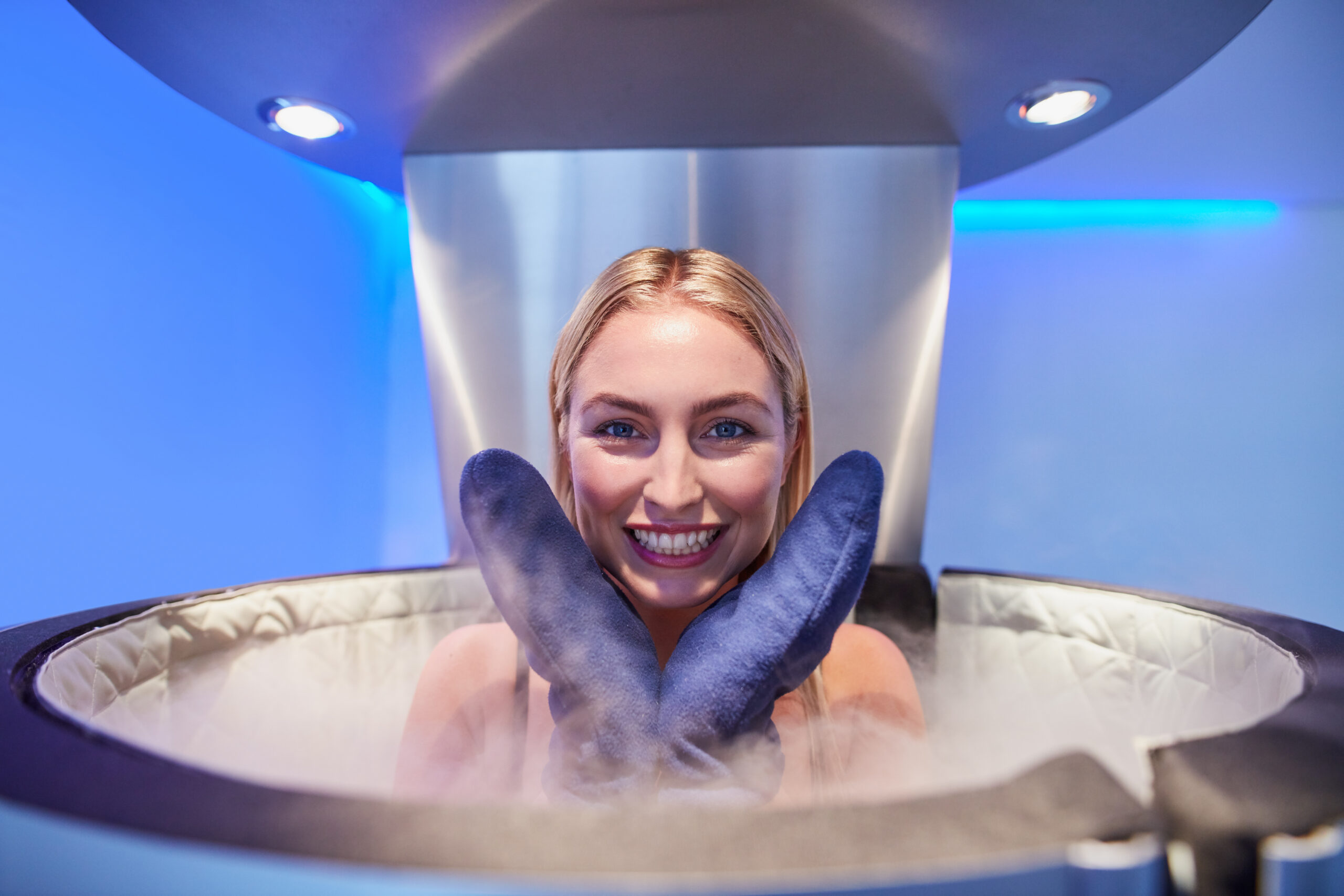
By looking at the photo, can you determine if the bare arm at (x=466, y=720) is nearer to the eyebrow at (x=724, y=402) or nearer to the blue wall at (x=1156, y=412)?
the eyebrow at (x=724, y=402)

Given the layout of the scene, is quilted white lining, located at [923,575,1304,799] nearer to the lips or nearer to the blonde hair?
the blonde hair

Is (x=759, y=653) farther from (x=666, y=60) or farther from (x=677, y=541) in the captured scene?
(x=666, y=60)

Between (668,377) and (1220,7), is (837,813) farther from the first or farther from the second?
(1220,7)

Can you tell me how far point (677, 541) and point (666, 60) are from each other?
0.50 m

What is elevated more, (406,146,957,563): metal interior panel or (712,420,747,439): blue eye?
(406,146,957,563): metal interior panel

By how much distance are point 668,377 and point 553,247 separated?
56cm

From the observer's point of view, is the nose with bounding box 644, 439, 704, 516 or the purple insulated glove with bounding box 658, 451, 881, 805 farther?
the nose with bounding box 644, 439, 704, 516

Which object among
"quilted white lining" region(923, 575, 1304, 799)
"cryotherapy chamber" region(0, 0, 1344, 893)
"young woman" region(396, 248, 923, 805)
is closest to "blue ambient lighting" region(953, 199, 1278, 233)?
"cryotherapy chamber" region(0, 0, 1344, 893)

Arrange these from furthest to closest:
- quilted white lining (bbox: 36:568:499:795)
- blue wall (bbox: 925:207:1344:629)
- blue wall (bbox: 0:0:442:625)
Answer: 1. blue wall (bbox: 925:207:1344:629)
2. blue wall (bbox: 0:0:442:625)
3. quilted white lining (bbox: 36:568:499:795)

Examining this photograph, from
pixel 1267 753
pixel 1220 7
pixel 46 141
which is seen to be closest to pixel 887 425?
pixel 1220 7

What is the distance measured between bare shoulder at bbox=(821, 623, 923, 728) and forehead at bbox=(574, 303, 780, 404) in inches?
12.6

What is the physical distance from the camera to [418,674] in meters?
1.00

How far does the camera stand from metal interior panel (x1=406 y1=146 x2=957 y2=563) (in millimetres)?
1074

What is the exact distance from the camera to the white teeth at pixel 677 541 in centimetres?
67
